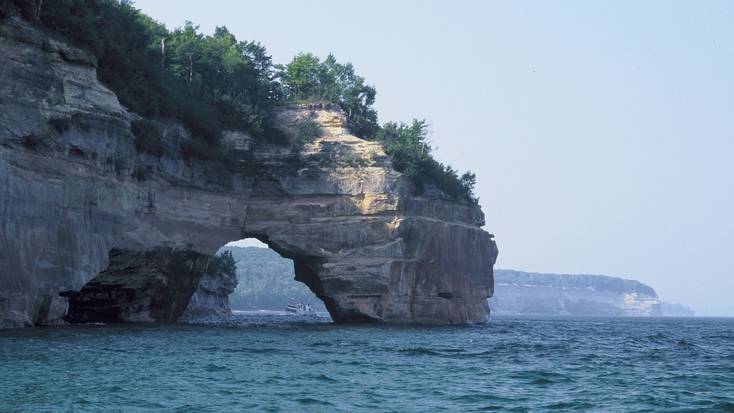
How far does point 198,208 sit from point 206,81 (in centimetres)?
1403

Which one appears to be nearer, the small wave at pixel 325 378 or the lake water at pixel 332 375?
the lake water at pixel 332 375

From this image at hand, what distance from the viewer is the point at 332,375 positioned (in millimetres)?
24641

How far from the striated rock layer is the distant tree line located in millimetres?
1282

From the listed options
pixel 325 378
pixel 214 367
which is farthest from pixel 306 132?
pixel 325 378

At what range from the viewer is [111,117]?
40031 millimetres

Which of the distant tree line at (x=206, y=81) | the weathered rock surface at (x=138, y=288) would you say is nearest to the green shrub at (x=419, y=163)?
the distant tree line at (x=206, y=81)

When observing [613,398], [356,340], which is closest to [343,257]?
[356,340]

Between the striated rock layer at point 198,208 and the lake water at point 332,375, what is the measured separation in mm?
3653

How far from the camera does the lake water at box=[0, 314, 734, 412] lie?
64.1 ft

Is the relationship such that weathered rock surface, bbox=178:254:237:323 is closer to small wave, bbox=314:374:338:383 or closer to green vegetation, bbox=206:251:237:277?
green vegetation, bbox=206:251:237:277

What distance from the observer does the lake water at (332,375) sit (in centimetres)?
1955

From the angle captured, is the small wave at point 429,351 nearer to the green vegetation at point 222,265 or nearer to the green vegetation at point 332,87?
the green vegetation at point 332,87

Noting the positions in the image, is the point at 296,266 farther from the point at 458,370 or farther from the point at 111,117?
the point at 458,370

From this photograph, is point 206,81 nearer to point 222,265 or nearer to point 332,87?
point 332,87
